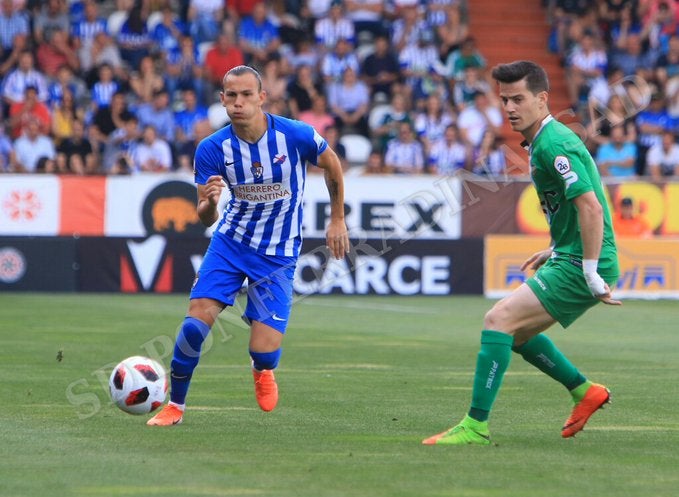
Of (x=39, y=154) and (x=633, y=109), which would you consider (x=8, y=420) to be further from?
(x=633, y=109)

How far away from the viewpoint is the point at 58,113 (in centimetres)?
2255

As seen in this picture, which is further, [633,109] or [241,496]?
[633,109]

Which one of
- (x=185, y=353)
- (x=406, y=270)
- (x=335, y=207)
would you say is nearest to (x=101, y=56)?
(x=406, y=270)

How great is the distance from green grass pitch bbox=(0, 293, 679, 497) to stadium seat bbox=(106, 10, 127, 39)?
30.7ft

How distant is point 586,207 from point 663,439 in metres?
1.49

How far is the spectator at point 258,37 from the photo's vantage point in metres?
24.3

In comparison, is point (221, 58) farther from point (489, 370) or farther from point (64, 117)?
point (489, 370)

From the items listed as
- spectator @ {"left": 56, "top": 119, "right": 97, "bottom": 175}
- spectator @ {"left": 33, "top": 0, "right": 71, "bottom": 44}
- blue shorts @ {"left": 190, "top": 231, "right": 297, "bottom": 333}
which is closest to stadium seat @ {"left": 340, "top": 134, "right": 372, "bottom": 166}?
spectator @ {"left": 56, "top": 119, "right": 97, "bottom": 175}

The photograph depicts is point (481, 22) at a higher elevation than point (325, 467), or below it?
higher

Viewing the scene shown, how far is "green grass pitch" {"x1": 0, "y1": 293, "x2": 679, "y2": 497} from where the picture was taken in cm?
636

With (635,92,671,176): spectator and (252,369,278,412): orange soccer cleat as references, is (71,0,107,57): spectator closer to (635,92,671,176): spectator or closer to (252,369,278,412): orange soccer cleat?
(635,92,671,176): spectator

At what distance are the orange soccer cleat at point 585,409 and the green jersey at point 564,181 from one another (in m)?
0.77

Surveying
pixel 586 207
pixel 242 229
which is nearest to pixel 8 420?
pixel 242 229

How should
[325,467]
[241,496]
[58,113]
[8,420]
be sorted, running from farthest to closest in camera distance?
1. [58,113]
2. [8,420]
3. [325,467]
4. [241,496]
